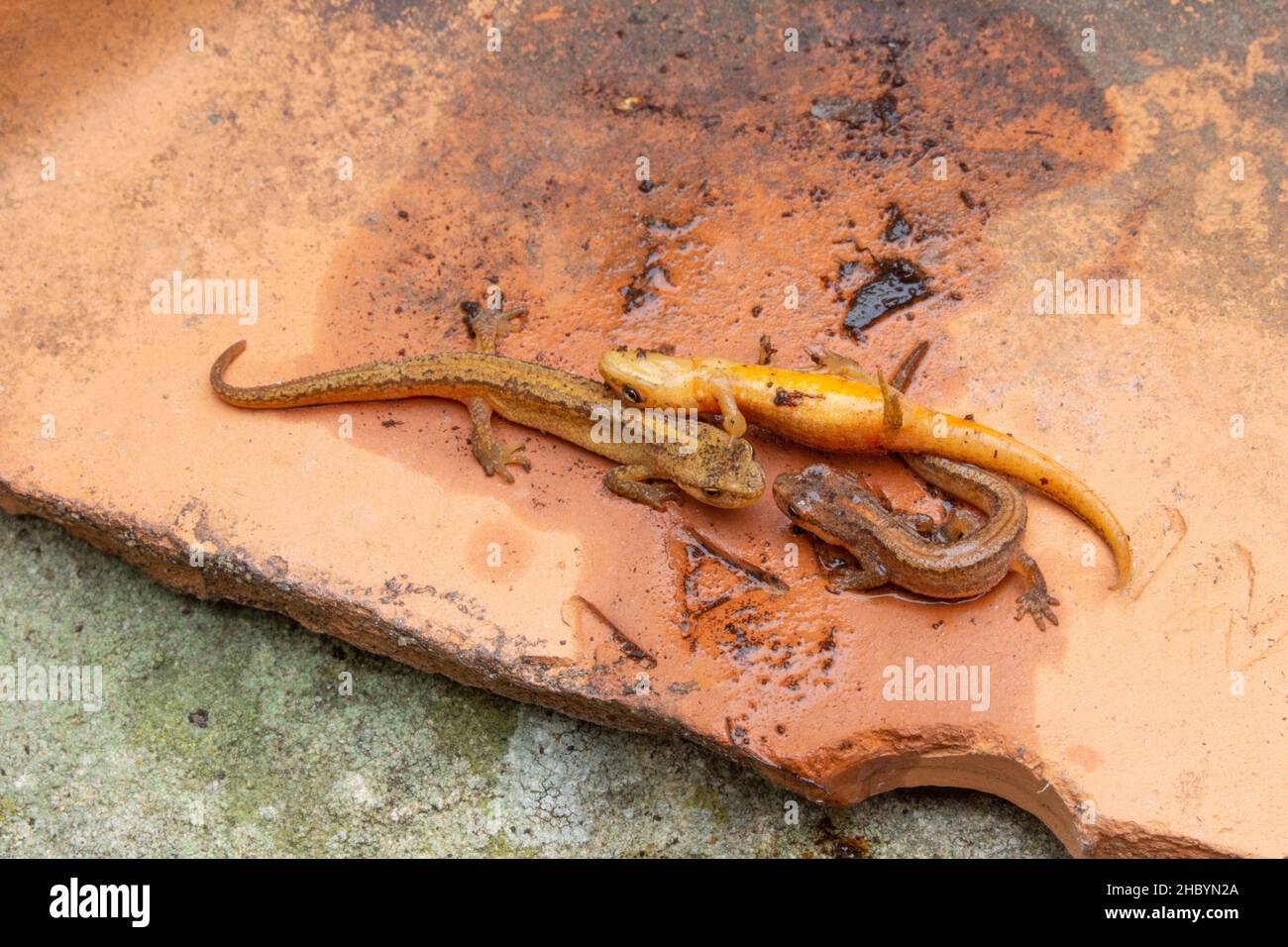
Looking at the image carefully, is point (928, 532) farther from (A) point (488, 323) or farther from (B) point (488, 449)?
(A) point (488, 323)

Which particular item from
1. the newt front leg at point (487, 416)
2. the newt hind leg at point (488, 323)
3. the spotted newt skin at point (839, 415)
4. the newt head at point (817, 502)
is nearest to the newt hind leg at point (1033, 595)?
the spotted newt skin at point (839, 415)

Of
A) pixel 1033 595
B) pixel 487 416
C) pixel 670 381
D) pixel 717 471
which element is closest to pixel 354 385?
pixel 487 416

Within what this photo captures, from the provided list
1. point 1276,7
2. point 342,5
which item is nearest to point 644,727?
point 342,5

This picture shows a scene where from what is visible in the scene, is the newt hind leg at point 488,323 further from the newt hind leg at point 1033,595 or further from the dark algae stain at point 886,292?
the newt hind leg at point 1033,595

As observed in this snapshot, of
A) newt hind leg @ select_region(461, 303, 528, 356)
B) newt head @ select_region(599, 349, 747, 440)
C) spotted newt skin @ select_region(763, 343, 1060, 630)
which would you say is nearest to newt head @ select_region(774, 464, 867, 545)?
spotted newt skin @ select_region(763, 343, 1060, 630)

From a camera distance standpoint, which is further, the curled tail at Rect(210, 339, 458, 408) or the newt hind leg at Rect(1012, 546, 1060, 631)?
the curled tail at Rect(210, 339, 458, 408)

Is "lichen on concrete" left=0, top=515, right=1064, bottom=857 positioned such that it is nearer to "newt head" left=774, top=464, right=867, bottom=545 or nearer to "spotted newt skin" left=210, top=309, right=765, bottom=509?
"spotted newt skin" left=210, top=309, right=765, bottom=509
